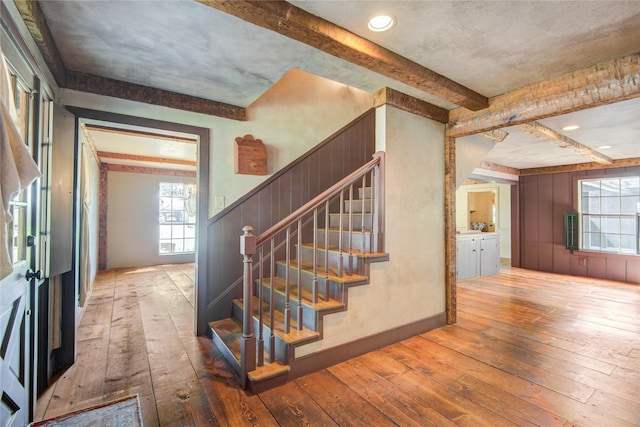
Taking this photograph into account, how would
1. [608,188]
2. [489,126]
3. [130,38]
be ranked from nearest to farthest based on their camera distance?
[130,38] → [489,126] → [608,188]

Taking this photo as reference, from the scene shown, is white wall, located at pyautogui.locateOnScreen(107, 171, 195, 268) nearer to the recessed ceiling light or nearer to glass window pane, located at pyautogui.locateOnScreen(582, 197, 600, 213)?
the recessed ceiling light

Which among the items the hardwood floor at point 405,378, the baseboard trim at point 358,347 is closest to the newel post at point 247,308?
the hardwood floor at point 405,378

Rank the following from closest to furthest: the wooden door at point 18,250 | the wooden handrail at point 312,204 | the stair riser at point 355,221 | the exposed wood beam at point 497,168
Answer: the wooden door at point 18,250 < the wooden handrail at point 312,204 < the stair riser at point 355,221 < the exposed wood beam at point 497,168

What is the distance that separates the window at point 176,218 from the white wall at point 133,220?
0.52 ft

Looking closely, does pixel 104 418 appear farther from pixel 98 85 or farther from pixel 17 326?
pixel 98 85

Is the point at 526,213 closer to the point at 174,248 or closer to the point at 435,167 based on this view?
the point at 435,167

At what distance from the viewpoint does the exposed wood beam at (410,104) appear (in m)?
2.73

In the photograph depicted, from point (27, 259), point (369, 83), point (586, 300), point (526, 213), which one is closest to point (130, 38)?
point (27, 259)

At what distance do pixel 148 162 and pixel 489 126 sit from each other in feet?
20.5

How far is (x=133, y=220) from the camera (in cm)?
666

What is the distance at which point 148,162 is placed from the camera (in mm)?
6285

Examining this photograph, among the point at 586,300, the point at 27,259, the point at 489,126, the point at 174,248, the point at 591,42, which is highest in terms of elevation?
the point at 591,42

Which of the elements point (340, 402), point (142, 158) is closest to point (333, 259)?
point (340, 402)

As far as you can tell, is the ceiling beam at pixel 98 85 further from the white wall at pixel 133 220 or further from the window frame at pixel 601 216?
the window frame at pixel 601 216
